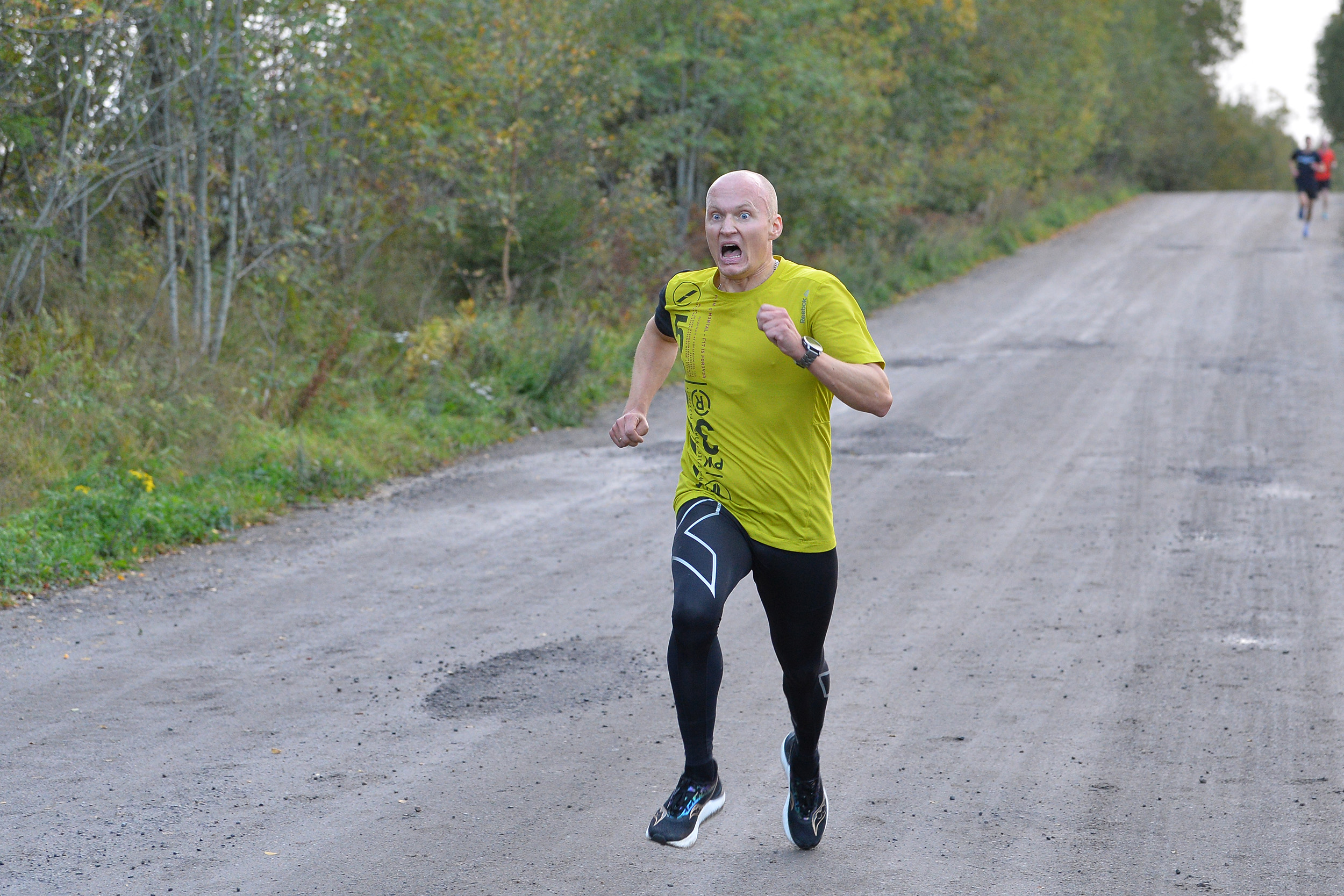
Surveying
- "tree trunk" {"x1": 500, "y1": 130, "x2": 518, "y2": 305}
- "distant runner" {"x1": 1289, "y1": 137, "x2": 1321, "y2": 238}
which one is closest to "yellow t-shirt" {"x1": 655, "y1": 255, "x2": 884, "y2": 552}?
"tree trunk" {"x1": 500, "y1": 130, "x2": 518, "y2": 305}

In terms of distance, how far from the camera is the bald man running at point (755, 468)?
3701mm

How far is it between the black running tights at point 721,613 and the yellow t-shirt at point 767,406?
0.06 m

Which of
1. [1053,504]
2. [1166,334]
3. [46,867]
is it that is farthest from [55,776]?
[1166,334]

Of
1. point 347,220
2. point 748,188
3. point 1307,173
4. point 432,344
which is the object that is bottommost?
point 432,344

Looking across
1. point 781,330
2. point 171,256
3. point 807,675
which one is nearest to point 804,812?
point 807,675

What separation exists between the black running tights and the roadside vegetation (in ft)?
14.8

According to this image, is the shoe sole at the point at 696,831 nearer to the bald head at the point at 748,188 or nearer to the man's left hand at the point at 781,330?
the man's left hand at the point at 781,330

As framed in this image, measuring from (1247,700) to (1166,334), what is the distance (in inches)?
440

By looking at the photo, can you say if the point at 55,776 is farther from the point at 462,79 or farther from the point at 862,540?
the point at 462,79

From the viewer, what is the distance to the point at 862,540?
793 cm

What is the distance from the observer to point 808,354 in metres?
3.49

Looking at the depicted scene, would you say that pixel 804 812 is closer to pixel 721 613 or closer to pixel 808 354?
pixel 721 613

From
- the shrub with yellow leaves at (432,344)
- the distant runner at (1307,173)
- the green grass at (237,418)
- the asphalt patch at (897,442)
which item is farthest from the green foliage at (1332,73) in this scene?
the shrub with yellow leaves at (432,344)

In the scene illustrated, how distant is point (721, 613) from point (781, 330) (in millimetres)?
935
